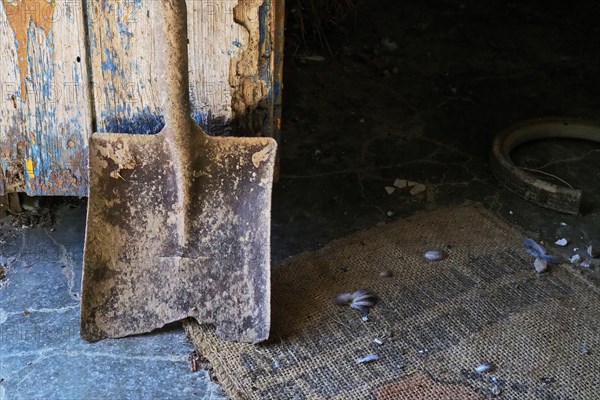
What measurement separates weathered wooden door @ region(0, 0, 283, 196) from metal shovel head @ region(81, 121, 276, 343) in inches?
6.4

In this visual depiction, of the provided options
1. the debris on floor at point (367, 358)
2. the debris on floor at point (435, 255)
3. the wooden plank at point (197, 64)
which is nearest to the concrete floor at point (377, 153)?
the debris on floor at point (435, 255)

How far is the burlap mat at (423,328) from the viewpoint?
6.67ft

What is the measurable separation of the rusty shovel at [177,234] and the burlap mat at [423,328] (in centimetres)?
9

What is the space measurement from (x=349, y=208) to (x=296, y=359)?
0.84 meters

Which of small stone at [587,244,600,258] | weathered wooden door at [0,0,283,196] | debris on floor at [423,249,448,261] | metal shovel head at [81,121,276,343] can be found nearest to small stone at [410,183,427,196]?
debris on floor at [423,249,448,261]

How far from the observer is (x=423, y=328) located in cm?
222

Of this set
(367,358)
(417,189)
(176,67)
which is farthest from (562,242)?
(176,67)

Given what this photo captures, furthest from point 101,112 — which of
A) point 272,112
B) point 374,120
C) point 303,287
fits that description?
point 374,120

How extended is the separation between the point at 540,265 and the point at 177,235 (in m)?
1.16

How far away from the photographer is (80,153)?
2.32 m

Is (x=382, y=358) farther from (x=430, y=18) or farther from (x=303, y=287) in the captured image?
(x=430, y=18)

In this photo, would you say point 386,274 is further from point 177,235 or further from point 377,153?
point 377,153

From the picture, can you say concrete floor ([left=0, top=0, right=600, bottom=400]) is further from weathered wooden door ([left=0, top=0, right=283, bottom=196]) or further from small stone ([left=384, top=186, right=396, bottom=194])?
weathered wooden door ([left=0, top=0, right=283, bottom=196])

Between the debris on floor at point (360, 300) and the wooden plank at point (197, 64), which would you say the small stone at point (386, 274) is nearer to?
the debris on floor at point (360, 300)
